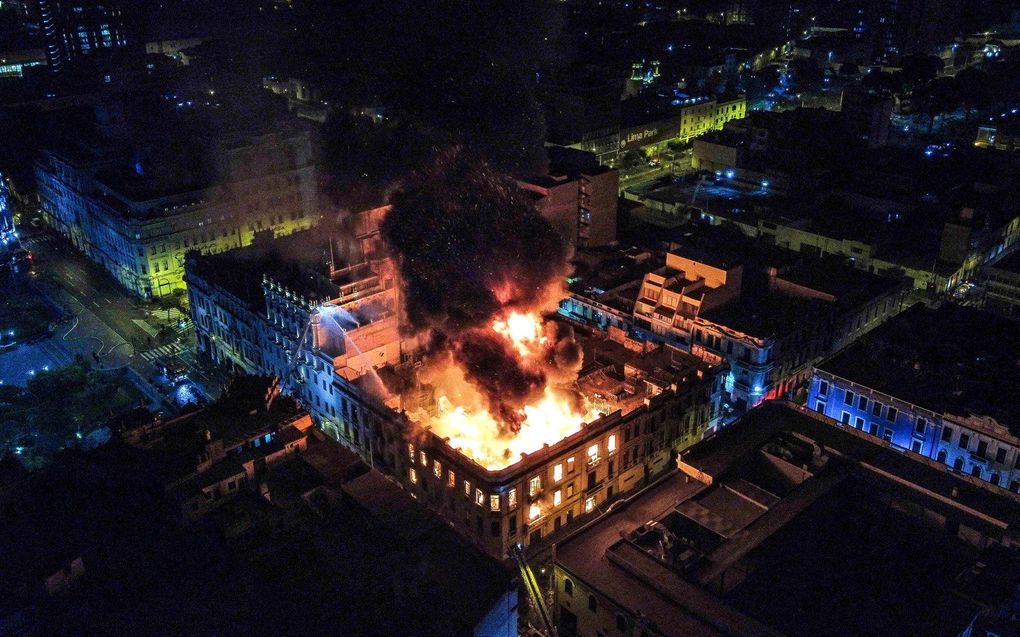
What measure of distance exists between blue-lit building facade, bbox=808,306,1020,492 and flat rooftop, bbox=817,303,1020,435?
0.06 meters

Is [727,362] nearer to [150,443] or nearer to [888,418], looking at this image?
[888,418]

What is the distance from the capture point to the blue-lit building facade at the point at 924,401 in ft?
155

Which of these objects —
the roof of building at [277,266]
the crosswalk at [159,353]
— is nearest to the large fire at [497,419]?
the roof of building at [277,266]

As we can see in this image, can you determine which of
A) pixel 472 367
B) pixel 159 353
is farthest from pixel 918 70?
pixel 159 353

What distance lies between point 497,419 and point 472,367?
13.7 ft

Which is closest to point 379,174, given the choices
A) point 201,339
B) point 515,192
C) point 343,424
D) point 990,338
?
point 201,339

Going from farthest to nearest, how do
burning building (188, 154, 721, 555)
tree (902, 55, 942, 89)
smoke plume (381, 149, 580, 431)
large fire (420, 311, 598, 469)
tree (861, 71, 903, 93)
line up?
1. tree (902, 55, 942, 89)
2. tree (861, 71, 903, 93)
3. smoke plume (381, 149, 580, 431)
4. large fire (420, 311, 598, 469)
5. burning building (188, 154, 721, 555)

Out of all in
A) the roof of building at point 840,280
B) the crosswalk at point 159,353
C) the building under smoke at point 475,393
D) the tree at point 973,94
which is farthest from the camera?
the tree at point 973,94

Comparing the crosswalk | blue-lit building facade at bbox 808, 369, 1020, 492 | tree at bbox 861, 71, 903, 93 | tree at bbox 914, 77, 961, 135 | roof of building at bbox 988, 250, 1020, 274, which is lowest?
the crosswalk

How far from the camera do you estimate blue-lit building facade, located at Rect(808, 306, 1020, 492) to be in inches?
1859

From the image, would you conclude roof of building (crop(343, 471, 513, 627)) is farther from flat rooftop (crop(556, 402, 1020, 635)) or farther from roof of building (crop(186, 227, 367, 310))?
roof of building (crop(186, 227, 367, 310))

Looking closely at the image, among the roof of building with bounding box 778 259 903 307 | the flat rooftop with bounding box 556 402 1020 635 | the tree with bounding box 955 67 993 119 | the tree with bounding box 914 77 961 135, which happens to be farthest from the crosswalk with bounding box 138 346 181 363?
the tree with bounding box 955 67 993 119

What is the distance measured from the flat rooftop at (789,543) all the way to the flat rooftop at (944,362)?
A: 650cm

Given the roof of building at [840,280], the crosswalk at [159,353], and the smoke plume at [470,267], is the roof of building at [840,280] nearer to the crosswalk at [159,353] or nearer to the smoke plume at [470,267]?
the smoke plume at [470,267]
